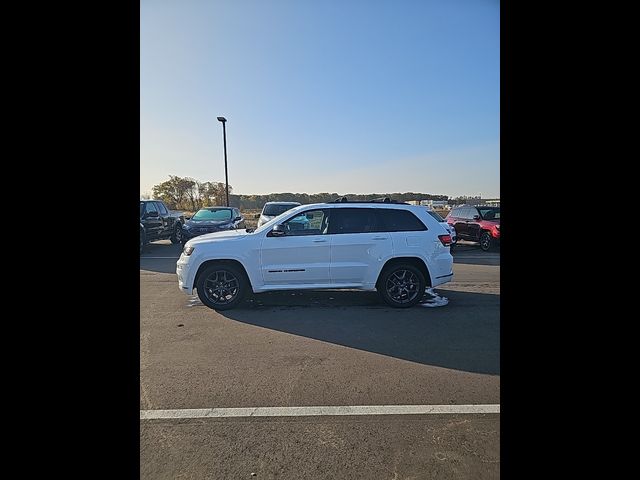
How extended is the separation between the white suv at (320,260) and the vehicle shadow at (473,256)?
578 centimetres

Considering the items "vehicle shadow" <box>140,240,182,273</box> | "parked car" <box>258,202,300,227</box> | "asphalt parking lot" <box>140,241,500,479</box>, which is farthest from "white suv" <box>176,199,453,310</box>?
"parked car" <box>258,202,300,227</box>

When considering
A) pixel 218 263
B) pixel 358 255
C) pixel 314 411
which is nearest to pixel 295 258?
pixel 358 255

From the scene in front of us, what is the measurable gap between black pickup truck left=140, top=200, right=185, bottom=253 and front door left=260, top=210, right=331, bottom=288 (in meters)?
8.41

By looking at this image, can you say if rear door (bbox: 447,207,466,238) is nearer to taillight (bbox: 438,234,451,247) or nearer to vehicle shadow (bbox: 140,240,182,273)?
taillight (bbox: 438,234,451,247)

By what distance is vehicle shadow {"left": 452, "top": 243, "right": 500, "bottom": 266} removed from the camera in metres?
11.3

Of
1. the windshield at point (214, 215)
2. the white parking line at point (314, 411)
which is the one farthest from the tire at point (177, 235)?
the white parking line at point (314, 411)

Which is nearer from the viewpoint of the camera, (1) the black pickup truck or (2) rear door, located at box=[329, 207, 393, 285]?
(2) rear door, located at box=[329, 207, 393, 285]
